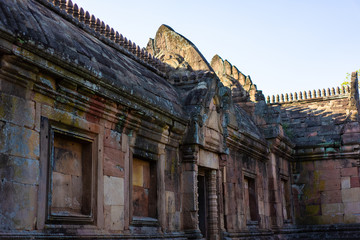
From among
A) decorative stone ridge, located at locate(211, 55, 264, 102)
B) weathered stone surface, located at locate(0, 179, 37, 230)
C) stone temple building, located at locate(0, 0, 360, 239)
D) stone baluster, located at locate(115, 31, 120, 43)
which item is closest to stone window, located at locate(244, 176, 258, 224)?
stone temple building, located at locate(0, 0, 360, 239)

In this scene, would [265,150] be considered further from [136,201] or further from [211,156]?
[136,201]

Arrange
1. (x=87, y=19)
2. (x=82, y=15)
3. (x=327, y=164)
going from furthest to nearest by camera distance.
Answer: (x=327, y=164) → (x=87, y=19) → (x=82, y=15)

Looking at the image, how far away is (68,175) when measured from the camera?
7.20 metres

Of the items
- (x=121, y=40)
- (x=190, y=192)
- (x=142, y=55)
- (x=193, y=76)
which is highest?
(x=121, y=40)

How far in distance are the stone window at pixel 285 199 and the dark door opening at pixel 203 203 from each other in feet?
19.3

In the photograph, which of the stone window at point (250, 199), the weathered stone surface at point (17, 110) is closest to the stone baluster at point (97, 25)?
the weathered stone surface at point (17, 110)

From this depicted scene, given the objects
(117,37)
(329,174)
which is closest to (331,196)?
(329,174)

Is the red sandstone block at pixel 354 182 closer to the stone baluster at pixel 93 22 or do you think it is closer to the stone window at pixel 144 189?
the stone window at pixel 144 189

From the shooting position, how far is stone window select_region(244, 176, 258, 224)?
14.1 meters

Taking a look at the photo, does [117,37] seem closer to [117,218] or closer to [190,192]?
[190,192]

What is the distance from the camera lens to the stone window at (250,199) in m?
14.1

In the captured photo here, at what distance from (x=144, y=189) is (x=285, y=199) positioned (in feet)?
30.5

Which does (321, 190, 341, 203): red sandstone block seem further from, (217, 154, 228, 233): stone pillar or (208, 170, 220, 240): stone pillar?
(208, 170, 220, 240): stone pillar

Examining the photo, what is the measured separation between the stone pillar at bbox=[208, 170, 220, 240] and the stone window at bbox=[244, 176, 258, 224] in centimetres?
297
